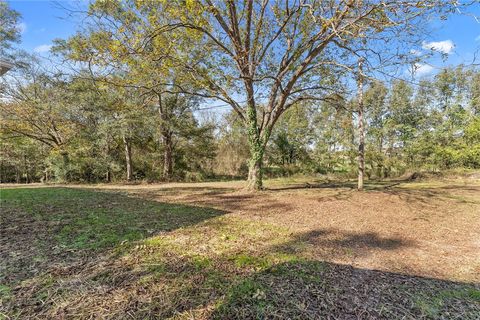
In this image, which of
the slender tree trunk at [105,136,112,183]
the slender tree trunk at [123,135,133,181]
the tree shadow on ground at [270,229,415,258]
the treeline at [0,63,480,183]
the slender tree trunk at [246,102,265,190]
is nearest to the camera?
the tree shadow on ground at [270,229,415,258]

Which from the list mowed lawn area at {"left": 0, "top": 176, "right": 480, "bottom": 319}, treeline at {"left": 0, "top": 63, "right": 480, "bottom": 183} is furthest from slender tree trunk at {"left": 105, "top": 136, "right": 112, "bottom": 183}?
mowed lawn area at {"left": 0, "top": 176, "right": 480, "bottom": 319}

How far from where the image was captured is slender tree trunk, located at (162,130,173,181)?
14.9 meters

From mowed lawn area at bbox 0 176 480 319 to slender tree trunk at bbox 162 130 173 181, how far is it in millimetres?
10386

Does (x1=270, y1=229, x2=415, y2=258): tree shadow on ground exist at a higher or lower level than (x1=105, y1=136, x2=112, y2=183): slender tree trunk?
lower

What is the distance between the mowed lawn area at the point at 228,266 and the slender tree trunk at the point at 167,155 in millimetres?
10386

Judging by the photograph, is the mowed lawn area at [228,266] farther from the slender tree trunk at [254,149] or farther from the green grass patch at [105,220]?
the slender tree trunk at [254,149]

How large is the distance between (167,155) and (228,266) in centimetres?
1377

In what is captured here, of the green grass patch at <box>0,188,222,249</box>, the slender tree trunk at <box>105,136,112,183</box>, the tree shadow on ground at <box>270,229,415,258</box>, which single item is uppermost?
the slender tree trunk at <box>105,136,112,183</box>

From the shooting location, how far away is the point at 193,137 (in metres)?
15.8

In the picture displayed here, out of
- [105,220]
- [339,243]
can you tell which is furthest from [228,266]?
[105,220]

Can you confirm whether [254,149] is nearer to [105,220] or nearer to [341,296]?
[105,220]

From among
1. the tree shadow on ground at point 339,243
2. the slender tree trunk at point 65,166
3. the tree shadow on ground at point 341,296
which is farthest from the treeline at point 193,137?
the tree shadow on ground at point 341,296

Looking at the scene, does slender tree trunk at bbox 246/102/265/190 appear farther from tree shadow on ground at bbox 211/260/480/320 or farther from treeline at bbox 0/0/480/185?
tree shadow on ground at bbox 211/260/480/320

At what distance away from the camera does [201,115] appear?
19.0m
